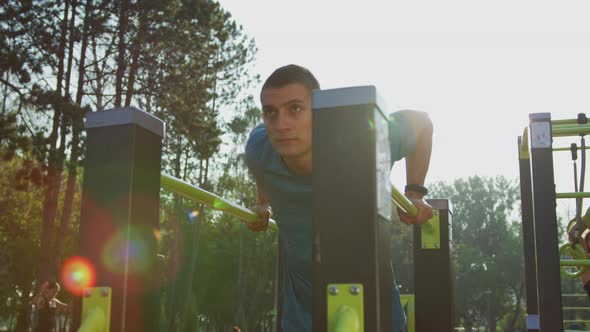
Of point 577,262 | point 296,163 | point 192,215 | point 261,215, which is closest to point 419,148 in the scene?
point 296,163

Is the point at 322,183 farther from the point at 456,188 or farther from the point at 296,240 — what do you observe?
the point at 456,188

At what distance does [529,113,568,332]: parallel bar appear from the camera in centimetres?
253

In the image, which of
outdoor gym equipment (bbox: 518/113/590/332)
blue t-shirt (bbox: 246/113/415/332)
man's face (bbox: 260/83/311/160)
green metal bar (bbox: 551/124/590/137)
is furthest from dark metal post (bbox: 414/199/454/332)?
man's face (bbox: 260/83/311/160)

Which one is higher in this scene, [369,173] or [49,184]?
[49,184]

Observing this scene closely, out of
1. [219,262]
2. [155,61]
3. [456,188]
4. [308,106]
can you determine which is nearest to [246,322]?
[219,262]

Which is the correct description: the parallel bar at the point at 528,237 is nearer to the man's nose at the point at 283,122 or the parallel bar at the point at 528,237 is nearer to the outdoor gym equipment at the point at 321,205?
the man's nose at the point at 283,122

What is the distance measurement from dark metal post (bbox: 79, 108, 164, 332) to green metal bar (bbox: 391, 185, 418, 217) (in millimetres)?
719

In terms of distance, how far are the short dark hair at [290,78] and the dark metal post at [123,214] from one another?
2.19ft

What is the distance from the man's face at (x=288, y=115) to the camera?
2.06 m

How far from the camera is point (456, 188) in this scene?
61688mm

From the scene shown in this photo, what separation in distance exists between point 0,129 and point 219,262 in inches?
825

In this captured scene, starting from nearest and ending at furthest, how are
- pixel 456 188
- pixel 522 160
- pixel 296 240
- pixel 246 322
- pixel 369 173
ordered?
pixel 369 173
pixel 296 240
pixel 522 160
pixel 246 322
pixel 456 188

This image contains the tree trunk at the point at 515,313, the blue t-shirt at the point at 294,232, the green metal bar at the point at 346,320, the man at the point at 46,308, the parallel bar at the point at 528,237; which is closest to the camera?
the green metal bar at the point at 346,320

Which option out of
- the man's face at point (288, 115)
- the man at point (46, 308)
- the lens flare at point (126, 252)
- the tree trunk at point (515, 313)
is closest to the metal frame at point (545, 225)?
the man's face at point (288, 115)
